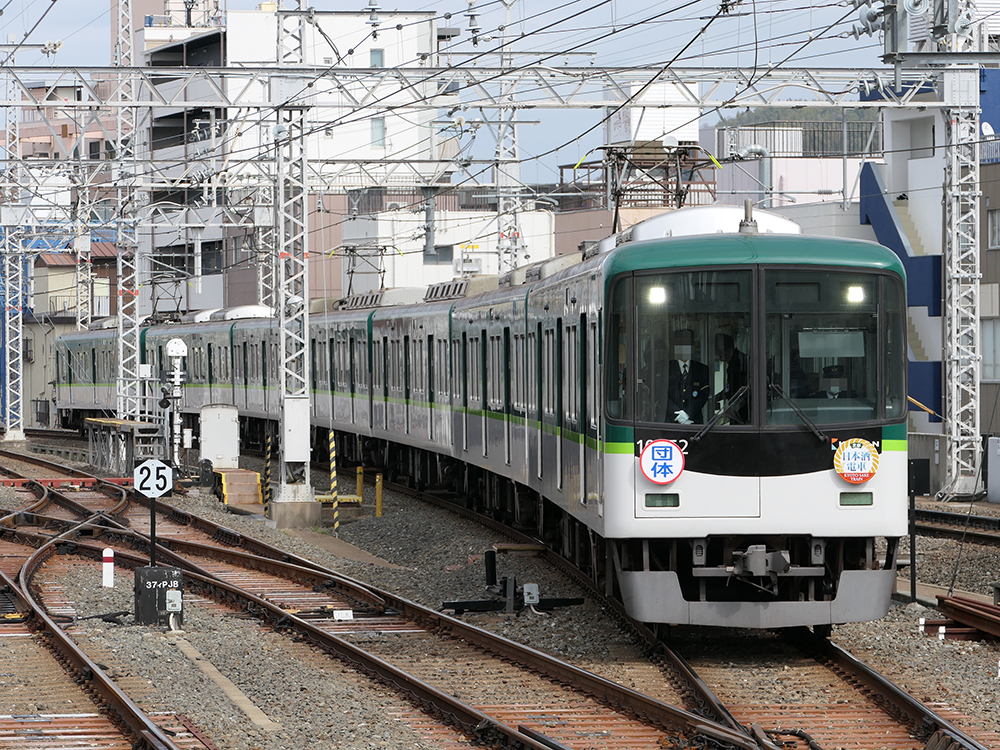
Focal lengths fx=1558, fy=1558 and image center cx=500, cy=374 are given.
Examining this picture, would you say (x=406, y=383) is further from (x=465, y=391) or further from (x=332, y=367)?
(x=332, y=367)

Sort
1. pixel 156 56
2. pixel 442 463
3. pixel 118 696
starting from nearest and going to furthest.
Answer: pixel 118 696, pixel 442 463, pixel 156 56

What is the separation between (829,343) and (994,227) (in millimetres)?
25114

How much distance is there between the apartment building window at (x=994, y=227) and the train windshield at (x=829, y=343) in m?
24.8

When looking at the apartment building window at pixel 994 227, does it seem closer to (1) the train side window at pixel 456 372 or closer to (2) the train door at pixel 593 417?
(1) the train side window at pixel 456 372

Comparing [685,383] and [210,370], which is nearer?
[685,383]

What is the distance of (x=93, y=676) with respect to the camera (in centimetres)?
1038

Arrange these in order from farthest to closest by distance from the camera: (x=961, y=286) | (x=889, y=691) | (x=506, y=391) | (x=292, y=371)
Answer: (x=961, y=286), (x=292, y=371), (x=506, y=391), (x=889, y=691)

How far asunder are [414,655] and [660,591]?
2073 mm

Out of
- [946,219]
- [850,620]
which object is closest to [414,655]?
[850,620]

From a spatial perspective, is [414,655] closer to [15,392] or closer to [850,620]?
[850,620]

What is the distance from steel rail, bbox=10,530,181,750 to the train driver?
12.2 ft

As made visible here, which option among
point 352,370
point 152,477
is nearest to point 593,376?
point 152,477

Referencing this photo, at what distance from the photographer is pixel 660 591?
10.0m

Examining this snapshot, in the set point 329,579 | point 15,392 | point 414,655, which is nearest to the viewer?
point 414,655
